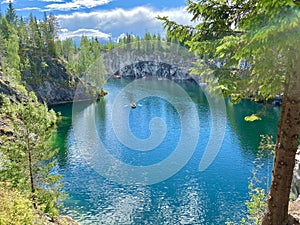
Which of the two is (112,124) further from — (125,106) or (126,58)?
(126,58)

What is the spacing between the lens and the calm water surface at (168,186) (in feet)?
90.8

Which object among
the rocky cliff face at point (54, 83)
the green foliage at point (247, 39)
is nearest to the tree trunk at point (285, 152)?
the green foliage at point (247, 39)

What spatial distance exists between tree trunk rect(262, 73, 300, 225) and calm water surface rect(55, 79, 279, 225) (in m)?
10.5

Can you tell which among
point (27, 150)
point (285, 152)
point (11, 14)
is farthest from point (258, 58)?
point (11, 14)

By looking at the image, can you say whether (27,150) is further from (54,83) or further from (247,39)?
(54,83)

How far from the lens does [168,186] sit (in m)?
33.3

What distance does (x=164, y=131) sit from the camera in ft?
175

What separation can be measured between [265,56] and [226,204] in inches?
973

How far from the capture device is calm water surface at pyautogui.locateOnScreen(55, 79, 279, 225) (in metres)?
27.7

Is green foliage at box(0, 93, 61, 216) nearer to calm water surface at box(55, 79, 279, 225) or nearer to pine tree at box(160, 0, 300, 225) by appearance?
calm water surface at box(55, 79, 279, 225)

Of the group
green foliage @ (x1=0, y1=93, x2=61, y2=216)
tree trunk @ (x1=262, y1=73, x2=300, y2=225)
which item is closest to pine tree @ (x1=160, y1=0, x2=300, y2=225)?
tree trunk @ (x1=262, y1=73, x2=300, y2=225)

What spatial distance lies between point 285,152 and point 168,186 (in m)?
25.8

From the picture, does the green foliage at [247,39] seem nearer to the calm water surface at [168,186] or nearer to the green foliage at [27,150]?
the calm water surface at [168,186]

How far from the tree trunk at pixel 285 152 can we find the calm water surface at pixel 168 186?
1047 centimetres
